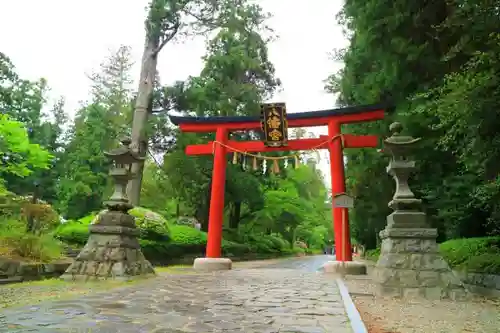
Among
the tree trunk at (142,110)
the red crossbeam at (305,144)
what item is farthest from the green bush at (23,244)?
the tree trunk at (142,110)

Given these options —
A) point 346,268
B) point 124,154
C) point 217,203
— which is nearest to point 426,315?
point 346,268

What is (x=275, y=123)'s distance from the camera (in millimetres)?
13312

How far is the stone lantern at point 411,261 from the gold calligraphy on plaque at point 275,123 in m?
5.36

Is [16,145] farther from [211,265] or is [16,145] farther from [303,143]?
[303,143]

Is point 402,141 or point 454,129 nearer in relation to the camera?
point 454,129

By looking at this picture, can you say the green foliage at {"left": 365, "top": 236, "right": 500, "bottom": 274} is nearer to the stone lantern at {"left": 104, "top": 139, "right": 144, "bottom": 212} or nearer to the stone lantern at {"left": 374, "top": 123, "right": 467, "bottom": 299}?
the stone lantern at {"left": 374, "top": 123, "right": 467, "bottom": 299}

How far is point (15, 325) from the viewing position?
13.4ft

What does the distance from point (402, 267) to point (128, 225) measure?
20.4 feet

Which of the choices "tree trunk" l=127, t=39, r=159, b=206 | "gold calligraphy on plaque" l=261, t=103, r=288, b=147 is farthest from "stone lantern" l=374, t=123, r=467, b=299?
"tree trunk" l=127, t=39, r=159, b=206

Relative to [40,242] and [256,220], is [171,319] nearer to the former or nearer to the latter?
[40,242]

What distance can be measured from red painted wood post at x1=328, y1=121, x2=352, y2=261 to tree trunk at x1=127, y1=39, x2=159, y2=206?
8212 mm

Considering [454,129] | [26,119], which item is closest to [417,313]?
[454,129]

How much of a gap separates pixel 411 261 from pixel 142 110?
13.8 metres

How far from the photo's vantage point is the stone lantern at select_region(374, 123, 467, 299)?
7398 millimetres
